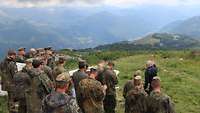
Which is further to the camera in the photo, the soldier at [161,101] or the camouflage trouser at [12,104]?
the camouflage trouser at [12,104]

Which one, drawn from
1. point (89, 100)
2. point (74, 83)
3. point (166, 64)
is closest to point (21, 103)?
point (74, 83)

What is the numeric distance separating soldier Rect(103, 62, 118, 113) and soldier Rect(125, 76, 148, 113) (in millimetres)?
2864

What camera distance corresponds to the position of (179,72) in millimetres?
39125

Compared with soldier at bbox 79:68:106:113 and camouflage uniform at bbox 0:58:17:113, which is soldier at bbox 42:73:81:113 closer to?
soldier at bbox 79:68:106:113

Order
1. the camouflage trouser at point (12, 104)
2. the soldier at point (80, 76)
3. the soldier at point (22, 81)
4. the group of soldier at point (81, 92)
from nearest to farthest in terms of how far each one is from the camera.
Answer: the group of soldier at point (81, 92), the soldier at point (80, 76), the soldier at point (22, 81), the camouflage trouser at point (12, 104)

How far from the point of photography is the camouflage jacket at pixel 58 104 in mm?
11125

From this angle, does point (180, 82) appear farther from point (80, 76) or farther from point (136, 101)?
point (80, 76)

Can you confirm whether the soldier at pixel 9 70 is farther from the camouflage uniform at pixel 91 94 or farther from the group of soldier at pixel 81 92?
the camouflage uniform at pixel 91 94

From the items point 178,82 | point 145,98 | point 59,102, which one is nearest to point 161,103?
point 145,98

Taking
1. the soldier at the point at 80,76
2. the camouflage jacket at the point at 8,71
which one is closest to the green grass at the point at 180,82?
the camouflage jacket at the point at 8,71

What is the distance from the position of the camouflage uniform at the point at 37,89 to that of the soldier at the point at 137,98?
3.08 metres

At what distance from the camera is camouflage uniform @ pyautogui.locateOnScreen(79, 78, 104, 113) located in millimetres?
15148

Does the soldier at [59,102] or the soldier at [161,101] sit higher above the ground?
the soldier at [59,102]

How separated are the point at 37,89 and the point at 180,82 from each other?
18950mm
